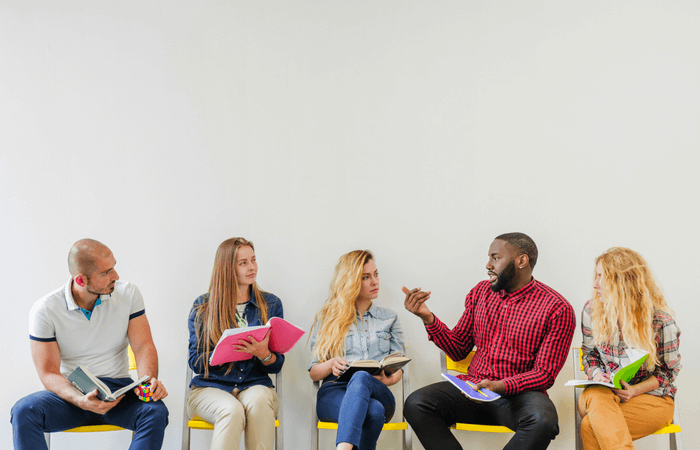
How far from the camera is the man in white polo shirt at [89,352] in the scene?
238 cm

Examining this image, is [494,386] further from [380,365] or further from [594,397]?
[380,365]

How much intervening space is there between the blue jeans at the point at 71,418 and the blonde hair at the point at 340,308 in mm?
882

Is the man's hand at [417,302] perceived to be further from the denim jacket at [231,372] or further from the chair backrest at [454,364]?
the denim jacket at [231,372]

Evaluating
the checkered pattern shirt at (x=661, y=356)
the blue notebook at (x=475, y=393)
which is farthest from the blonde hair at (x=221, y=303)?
the checkered pattern shirt at (x=661, y=356)

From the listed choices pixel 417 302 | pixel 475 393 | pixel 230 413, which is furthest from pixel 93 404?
pixel 475 393

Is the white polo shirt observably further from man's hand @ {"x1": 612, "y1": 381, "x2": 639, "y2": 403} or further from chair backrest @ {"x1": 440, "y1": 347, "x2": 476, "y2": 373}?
man's hand @ {"x1": 612, "y1": 381, "x2": 639, "y2": 403}

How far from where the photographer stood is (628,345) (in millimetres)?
2508

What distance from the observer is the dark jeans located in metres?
2.32

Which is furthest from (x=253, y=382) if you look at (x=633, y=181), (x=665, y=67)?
(x=665, y=67)

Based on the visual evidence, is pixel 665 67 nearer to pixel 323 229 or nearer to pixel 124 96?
pixel 323 229

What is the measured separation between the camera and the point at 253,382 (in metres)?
2.83

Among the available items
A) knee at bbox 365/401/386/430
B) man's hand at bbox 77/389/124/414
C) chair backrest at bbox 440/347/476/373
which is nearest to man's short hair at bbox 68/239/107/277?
man's hand at bbox 77/389/124/414

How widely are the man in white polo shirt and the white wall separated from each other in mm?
589

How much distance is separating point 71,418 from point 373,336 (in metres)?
1.51
